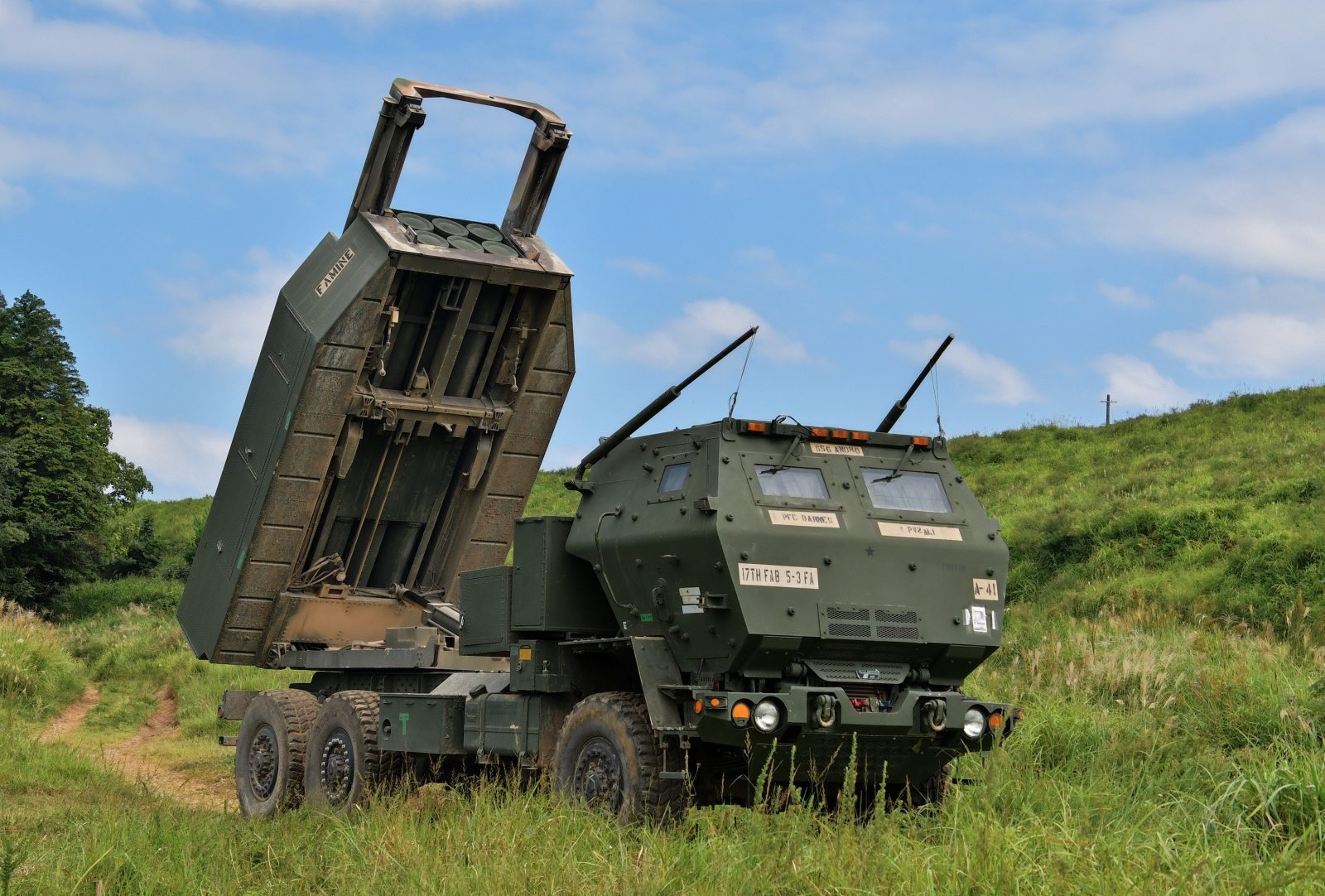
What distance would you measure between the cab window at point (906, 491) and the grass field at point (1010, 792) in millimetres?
1521

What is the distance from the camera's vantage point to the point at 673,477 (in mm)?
8477

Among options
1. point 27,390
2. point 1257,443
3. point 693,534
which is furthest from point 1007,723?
point 27,390

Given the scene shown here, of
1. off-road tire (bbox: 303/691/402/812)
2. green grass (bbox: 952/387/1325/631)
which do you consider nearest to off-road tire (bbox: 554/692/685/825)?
off-road tire (bbox: 303/691/402/812)

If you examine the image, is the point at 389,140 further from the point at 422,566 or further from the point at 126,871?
the point at 126,871

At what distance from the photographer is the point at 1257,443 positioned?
25.0m

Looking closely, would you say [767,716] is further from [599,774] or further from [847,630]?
[599,774]

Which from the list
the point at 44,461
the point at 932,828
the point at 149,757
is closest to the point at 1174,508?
the point at 149,757

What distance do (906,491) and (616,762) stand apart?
7.49 ft

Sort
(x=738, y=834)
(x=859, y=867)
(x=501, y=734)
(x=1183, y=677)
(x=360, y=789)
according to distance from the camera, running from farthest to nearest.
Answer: (x=1183, y=677) → (x=360, y=789) → (x=501, y=734) → (x=738, y=834) → (x=859, y=867)

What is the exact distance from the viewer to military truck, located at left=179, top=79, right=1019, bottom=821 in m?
7.98

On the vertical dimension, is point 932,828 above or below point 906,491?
below

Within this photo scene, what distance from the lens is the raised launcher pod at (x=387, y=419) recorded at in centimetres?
1018

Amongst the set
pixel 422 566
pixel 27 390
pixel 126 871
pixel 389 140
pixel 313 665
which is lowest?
pixel 126 871

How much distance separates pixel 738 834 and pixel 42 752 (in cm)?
772
